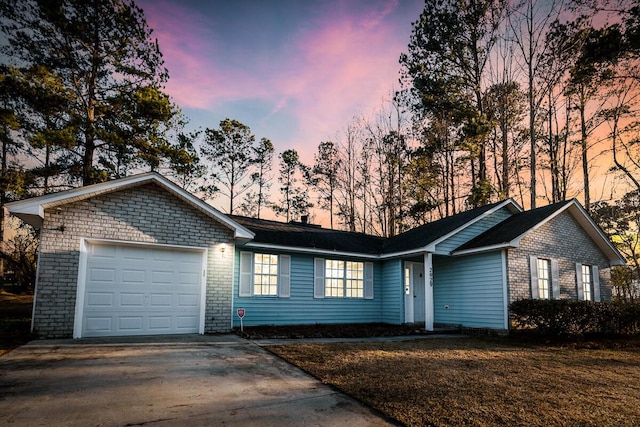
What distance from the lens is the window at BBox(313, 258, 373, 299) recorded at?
528 inches

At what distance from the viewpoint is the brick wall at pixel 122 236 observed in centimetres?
826

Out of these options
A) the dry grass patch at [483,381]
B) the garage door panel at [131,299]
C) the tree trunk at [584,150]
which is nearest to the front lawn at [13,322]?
the garage door panel at [131,299]

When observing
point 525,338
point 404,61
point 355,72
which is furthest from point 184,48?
point 404,61

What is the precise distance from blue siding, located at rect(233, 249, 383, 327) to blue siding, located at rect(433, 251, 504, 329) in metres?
2.25

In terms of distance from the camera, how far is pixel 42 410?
12.8 ft

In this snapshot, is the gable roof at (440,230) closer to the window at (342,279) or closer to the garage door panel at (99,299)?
the window at (342,279)

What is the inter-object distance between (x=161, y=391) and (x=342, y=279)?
968 cm

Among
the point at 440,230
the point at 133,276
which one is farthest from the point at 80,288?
the point at 440,230

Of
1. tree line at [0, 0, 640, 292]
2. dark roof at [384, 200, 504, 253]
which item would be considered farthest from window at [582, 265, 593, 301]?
tree line at [0, 0, 640, 292]

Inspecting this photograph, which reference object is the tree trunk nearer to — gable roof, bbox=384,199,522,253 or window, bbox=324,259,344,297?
gable roof, bbox=384,199,522,253

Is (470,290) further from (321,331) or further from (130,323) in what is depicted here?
(130,323)

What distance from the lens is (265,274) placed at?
12289 millimetres

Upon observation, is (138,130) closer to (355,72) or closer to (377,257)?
(355,72)

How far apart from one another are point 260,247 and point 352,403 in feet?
26.1
